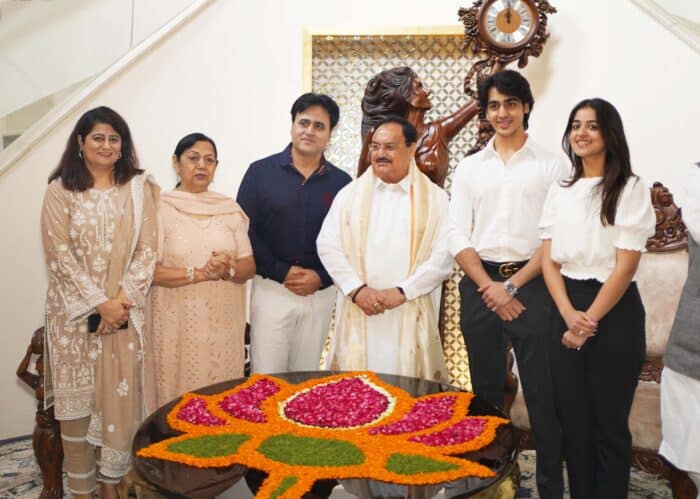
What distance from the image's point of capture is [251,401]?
78.4 inches

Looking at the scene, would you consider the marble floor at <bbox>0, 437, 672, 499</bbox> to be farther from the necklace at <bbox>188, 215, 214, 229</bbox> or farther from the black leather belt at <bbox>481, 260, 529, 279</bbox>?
the necklace at <bbox>188, 215, 214, 229</bbox>

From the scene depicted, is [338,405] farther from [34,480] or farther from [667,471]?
[34,480]

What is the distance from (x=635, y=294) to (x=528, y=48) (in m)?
1.75

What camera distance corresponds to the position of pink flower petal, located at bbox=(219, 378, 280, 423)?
1869 millimetres

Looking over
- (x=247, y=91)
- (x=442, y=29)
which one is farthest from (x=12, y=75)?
(x=442, y=29)

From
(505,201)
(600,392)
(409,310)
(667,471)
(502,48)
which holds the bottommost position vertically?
(667,471)

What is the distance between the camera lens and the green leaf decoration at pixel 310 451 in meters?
1.53

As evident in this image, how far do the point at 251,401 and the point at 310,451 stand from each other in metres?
0.45

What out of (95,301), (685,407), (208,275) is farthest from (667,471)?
(95,301)

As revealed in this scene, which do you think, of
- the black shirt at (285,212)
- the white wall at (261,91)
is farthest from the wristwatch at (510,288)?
the white wall at (261,91)

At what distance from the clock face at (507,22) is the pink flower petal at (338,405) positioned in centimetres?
220

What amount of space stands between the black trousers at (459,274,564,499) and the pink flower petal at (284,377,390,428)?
1.95ft

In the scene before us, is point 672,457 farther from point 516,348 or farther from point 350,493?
point 350,493

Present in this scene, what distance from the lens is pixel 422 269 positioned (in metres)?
2.71
